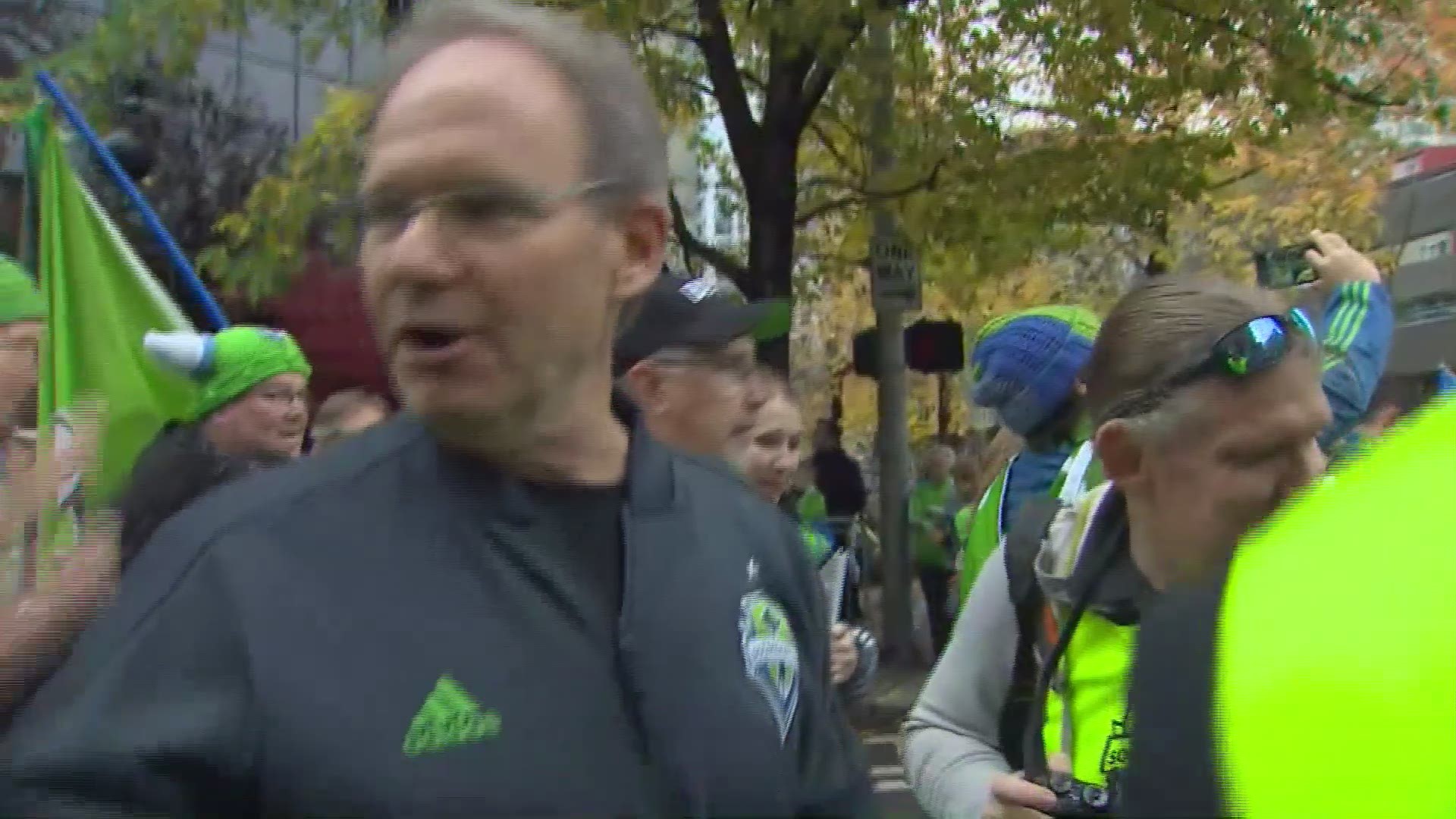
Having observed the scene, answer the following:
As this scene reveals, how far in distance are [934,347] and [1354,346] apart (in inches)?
317

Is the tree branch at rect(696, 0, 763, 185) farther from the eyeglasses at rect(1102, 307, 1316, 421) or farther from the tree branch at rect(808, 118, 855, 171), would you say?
the eyeglasses at rect(1102, 307, 1316, 421)

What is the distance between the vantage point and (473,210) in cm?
133

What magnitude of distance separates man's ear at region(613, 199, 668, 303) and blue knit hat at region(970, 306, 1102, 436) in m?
1.83

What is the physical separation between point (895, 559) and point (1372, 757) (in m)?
10.2

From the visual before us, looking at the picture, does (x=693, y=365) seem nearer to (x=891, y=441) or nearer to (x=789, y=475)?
(x=789, y=475)

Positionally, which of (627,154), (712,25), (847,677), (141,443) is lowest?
(847,677)

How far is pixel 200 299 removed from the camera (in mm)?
4949

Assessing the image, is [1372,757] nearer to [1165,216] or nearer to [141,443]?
[141,443]

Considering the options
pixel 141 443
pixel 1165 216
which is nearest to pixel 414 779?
pixel 141 443

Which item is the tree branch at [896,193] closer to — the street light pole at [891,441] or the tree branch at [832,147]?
the street light pole at [891,441]

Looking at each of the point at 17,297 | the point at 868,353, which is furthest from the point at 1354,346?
the point at 868,353

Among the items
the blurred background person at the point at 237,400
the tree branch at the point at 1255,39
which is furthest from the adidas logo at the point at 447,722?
the tree branch at the point at 1255,39

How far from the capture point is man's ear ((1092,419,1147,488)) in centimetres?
208

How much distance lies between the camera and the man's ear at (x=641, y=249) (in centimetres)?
152
